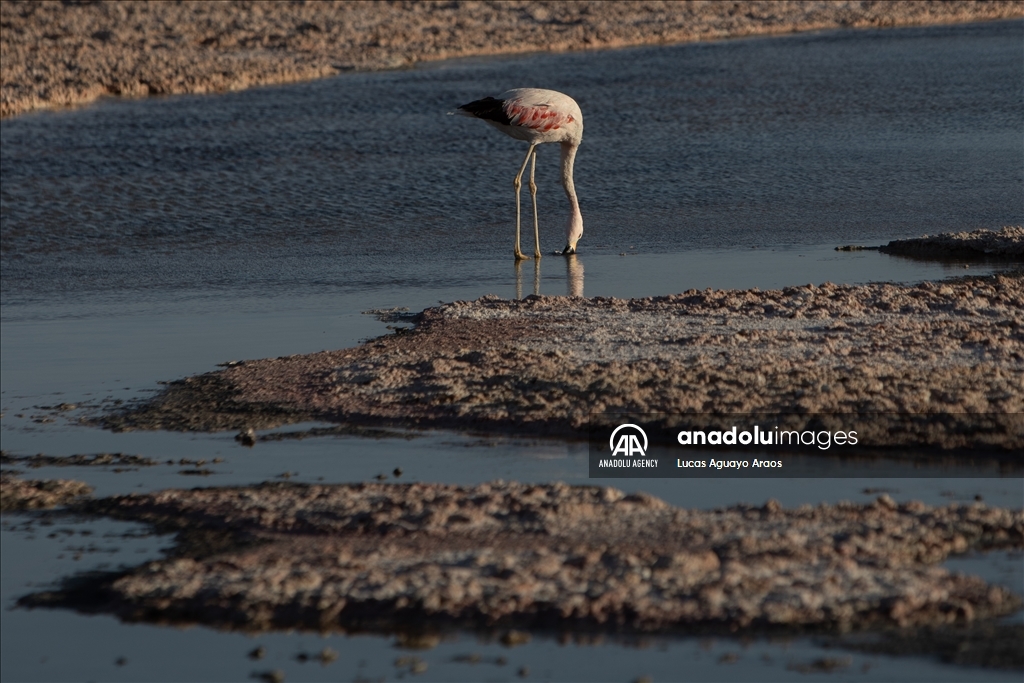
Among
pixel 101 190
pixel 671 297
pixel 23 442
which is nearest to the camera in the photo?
pixel 23 442

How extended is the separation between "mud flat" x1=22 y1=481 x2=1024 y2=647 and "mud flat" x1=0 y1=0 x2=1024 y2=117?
17957 mm

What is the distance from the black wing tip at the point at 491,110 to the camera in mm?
11047

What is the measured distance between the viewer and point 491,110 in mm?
11102

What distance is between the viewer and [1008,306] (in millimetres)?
7992

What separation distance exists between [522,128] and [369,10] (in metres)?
24.7

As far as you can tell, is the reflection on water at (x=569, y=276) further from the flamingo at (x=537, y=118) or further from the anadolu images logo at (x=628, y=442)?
the anadolu images logo at (x=628, y=442)

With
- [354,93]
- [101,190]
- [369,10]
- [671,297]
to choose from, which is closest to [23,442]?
[671,297]

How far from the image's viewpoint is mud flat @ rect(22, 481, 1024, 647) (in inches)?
172

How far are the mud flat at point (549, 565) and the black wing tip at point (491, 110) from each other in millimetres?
6086

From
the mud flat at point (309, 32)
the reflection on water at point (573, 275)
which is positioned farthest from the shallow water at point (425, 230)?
the mud flat at point (309, 32)

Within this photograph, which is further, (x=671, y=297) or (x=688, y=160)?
(x=688, y=160)

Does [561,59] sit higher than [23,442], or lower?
higher

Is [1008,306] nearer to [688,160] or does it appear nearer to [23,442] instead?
[23,442]

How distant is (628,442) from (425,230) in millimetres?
6942
